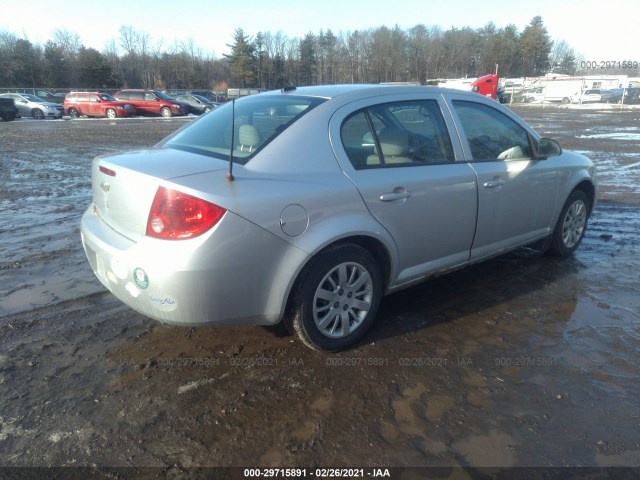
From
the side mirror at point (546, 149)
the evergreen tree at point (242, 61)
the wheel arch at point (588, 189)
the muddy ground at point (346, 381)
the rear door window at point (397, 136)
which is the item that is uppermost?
the evergreen tree at point (242, 61)

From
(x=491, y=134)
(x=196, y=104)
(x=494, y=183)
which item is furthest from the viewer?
(x=196, y=104)

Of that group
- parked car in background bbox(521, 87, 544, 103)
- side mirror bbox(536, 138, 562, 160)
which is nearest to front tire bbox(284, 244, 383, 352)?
side mirror bbox(536, 138, 562, 160)

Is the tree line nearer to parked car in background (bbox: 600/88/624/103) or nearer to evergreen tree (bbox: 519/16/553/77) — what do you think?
evergreen tree (bbox: 519/16/553/77)

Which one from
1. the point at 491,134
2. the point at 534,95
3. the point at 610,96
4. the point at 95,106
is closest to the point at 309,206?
the point at 491,134

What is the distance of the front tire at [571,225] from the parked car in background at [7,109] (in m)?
28.1

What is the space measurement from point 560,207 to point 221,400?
369cm

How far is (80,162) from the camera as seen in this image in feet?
37.7

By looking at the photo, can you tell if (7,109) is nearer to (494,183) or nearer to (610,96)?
(494,183)

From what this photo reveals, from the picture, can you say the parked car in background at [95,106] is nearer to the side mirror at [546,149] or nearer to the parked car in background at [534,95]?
the side mirror at [546,149]

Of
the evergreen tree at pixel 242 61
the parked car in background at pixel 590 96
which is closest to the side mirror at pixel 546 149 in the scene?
the parked car in background at pixel 590 96

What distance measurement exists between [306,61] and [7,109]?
5003 cm

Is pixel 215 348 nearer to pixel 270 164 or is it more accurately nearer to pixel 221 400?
pixel 221 400

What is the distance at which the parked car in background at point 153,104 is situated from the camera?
31.2m

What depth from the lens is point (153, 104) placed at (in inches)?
1239
